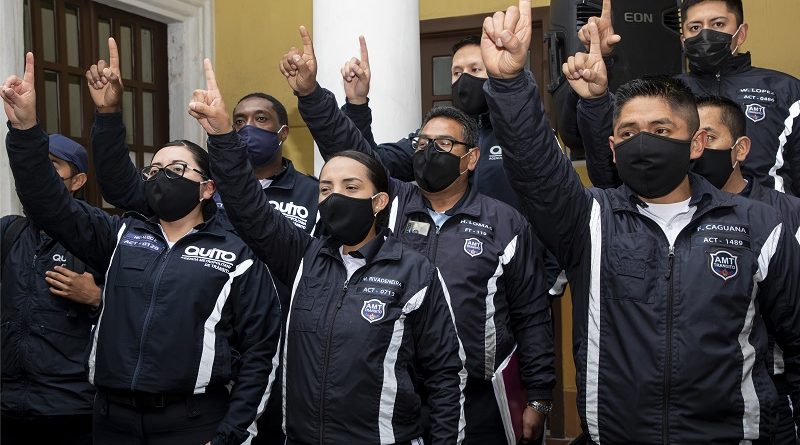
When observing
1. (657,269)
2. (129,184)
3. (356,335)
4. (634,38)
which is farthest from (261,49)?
(657,269)

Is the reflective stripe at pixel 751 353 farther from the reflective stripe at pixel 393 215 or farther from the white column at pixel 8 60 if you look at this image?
the white column at pixel 8 60

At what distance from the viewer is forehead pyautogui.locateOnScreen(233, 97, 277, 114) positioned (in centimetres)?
388

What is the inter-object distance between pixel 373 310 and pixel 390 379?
21 centimetres

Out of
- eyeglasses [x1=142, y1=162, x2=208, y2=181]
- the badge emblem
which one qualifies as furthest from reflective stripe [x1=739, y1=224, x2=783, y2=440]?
eyeglasses [x1=142, y1=162, x2=208, y2=181]

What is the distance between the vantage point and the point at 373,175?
9.76ft

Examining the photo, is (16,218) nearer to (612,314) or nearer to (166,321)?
(166,321)

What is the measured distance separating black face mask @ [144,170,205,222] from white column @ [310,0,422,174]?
5.01 ft

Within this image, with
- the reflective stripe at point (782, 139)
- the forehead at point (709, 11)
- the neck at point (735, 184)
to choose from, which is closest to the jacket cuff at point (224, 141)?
the neck at point (735, 184)

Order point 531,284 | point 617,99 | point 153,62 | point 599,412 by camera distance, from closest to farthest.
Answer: point 599,412, point 617,99, point 531,284, point 153,62

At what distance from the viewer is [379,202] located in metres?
2.98

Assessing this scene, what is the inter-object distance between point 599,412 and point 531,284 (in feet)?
2.74

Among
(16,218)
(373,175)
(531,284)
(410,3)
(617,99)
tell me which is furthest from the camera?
(410,3)

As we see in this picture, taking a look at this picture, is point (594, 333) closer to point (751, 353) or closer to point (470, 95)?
point (751, 353)

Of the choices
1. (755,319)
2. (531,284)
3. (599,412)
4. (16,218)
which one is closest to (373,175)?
(531,284)
